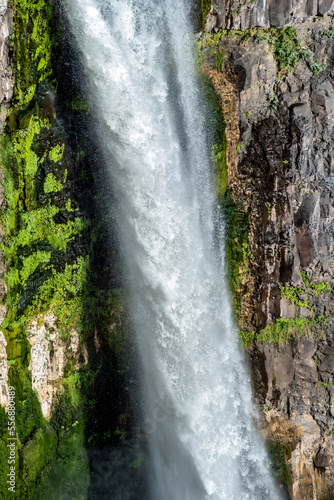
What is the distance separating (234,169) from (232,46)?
6.89 ft

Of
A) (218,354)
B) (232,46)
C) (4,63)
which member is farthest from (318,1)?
(218,354)

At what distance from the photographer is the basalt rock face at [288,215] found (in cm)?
729

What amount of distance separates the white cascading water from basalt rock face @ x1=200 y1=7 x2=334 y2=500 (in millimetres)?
459

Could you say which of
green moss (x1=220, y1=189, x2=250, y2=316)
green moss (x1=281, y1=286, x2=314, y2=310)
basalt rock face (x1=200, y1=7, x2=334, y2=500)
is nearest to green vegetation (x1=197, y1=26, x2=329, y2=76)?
basalt rock face (x1=200, y1=7, x2=334, y2=500)

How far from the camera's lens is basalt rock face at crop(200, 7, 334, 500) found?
729 cm

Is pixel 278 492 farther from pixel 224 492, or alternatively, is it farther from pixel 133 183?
pixel 133 183

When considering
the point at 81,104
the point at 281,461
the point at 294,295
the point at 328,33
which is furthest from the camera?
the point at 81,104

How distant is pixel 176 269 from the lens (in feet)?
26.7

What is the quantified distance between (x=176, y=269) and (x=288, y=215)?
7.12ft

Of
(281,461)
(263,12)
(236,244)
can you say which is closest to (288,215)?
(236,244)

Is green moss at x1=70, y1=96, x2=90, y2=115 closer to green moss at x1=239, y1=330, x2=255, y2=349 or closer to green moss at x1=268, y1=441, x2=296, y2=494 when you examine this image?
green moss at x1=239, y1=330, x2=255, y2=349

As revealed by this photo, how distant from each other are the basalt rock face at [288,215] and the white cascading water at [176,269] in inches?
18.1

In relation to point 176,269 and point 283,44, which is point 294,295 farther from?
point 283,44

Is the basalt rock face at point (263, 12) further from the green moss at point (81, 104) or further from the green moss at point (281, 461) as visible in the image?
the green moss at point (281, 461)
